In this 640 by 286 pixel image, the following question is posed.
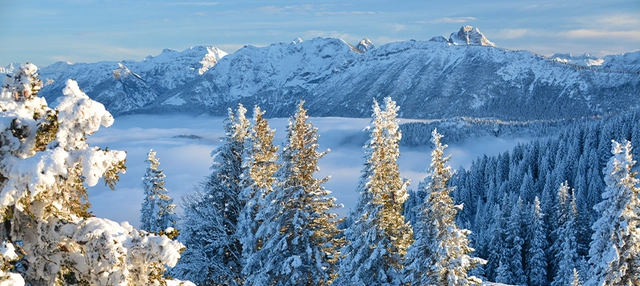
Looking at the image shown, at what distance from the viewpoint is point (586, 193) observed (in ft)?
308

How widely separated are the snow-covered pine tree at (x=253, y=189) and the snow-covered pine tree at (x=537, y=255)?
47296 millimetres

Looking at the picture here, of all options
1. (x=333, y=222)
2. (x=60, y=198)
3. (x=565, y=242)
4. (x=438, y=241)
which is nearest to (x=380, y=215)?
(x=333, y=222)

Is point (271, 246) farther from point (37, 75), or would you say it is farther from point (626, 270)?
point (626, 270)

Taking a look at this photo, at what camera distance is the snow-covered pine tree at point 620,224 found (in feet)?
59.4

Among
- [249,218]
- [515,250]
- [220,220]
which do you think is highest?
[249,218]

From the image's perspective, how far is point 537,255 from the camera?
183 ft

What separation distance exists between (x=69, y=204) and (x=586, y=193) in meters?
106

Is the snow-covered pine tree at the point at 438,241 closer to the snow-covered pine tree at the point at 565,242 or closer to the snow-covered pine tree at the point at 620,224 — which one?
A: the snow-covered pine tree at the point at 620,224

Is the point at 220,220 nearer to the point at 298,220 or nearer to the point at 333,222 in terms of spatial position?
the point at 298,220

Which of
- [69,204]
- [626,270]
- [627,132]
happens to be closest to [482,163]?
[627,132]

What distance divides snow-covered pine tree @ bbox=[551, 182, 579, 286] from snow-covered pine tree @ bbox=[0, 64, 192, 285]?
5116 centimetres

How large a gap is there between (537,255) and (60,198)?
59.9m

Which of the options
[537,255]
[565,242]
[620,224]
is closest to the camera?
[620,224]

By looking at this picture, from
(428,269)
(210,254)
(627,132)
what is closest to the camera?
(428,269)
